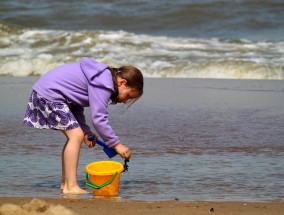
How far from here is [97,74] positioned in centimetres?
497

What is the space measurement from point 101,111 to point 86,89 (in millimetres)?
214

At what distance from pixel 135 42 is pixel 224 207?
10173mm

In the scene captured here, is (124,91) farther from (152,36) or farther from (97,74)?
(152,36)

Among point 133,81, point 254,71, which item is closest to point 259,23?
point 254,71

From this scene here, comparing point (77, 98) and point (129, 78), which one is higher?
point (129, 78)

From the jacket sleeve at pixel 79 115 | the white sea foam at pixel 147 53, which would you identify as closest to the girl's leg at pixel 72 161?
the jacket sleeve at pixel 79 115

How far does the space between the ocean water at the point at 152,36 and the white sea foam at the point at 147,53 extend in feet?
0.05

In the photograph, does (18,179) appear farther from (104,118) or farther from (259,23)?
(259,23)

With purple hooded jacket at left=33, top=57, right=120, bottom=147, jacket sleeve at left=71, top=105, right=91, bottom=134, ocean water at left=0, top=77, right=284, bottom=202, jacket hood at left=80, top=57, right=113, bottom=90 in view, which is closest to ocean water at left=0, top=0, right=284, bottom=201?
ocean water at left=0, top=77, right=284, bottom=202

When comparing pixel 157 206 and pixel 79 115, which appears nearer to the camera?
pixel 157 206

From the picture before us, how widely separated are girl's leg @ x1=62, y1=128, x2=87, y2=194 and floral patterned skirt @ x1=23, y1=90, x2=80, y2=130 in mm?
54

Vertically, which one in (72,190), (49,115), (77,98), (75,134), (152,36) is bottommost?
(152,36)

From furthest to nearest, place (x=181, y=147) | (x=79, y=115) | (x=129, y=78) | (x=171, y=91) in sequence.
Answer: (x=171, y=91), (x=181, y=147), (x=79, y=115), (x=129, y=78)

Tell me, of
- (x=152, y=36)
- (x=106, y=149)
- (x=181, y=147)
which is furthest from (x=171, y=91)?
(x=152, y=36)
